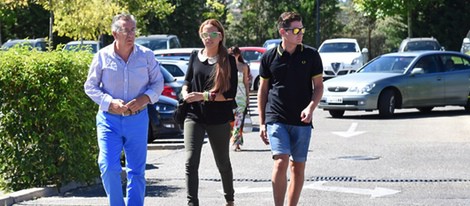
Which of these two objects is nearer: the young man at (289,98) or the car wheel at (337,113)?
the young man at (289,98)

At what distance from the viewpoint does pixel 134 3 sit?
3419 centimetres

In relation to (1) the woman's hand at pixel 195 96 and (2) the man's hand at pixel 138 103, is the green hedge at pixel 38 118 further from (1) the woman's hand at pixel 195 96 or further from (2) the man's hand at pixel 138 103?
→ (2) the man's hand at pixel 138 103

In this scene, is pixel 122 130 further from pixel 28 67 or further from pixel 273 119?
pixel 28 67

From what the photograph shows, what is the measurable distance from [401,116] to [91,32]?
13.2 m

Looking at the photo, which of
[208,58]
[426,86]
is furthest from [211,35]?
[426,86]

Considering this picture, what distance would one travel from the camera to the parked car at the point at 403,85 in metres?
21.5

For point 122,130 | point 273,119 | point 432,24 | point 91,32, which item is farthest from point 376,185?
point 432,24

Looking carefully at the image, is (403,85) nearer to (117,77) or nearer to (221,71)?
(221,71)

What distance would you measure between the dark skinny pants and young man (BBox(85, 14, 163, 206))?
0.58 meters

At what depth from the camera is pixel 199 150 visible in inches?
347

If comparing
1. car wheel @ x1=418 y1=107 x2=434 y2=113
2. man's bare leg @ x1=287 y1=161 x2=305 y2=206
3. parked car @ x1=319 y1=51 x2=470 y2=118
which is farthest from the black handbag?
car wheel @ x1=418 y1=107 x2=434 y2=113

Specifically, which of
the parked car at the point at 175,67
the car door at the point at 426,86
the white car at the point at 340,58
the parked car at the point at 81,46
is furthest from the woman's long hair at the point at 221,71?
the white car at the point at 340,58

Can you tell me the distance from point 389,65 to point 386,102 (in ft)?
5.12

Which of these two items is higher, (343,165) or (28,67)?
(28,67)
